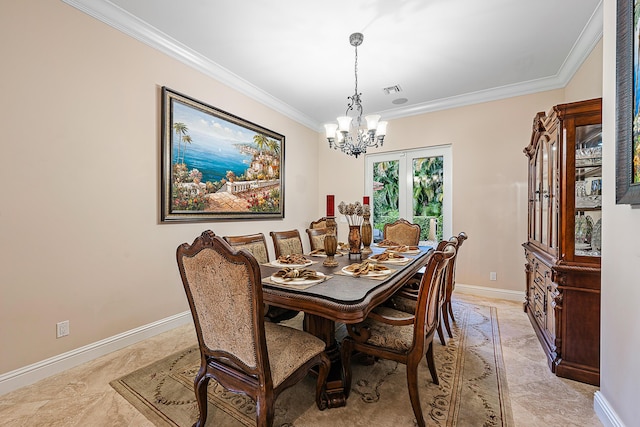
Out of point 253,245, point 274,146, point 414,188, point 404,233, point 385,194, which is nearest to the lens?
point 253,245

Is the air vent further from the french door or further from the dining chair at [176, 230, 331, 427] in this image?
the dining chair at [176, 230, 331, 427]

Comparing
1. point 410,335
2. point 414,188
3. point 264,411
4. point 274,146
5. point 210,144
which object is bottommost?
point 264,411

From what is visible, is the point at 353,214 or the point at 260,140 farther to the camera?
the point at 260,140

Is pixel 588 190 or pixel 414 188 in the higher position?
pixel 414 188

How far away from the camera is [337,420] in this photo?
60.1 inches

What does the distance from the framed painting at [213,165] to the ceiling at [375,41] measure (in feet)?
1.77

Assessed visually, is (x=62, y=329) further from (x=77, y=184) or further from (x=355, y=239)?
(x=355, y=239)

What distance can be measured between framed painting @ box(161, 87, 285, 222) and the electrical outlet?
3.53 ft

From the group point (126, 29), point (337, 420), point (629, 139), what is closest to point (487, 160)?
point (629, 139)

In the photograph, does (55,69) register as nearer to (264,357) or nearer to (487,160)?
(264,357)

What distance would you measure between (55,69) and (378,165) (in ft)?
13.2

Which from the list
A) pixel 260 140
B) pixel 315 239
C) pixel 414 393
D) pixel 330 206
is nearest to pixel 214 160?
pixel 260 140

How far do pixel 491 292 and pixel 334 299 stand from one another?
3.41 meters

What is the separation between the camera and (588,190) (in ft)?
6.63
